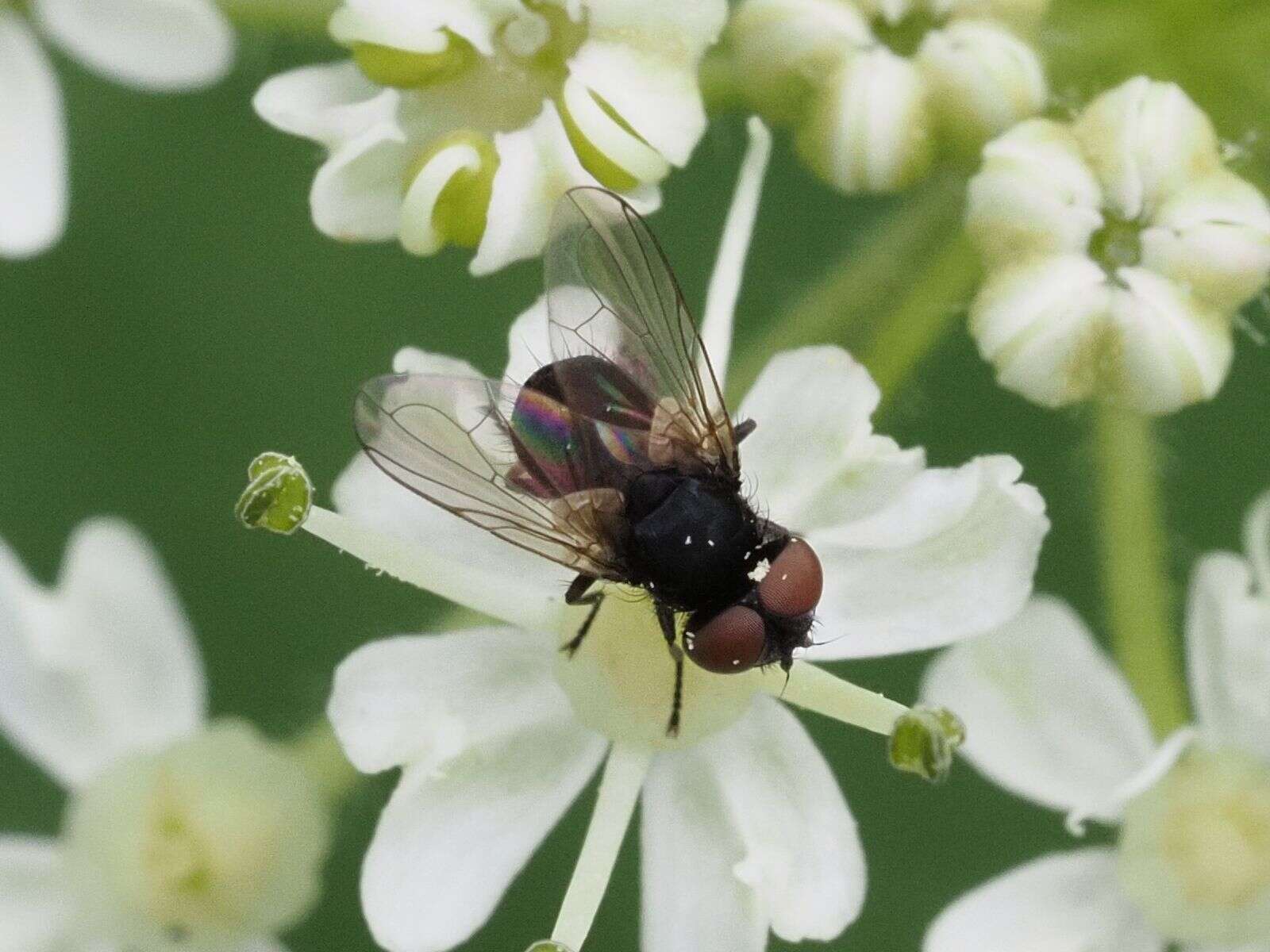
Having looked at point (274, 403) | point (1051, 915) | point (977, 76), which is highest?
point (977, 76)

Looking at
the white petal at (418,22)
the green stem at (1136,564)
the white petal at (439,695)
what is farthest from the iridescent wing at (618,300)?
the green stem at (1136,564)

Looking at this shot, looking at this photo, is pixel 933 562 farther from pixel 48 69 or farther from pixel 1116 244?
pixel 48 69

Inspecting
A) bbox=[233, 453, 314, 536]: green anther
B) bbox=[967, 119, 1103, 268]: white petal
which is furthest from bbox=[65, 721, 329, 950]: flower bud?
bbox=[967, 119, 1103, 268]: white petal

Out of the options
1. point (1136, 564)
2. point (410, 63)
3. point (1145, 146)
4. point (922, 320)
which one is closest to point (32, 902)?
point (410, 63)

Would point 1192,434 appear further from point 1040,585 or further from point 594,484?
point 594,484

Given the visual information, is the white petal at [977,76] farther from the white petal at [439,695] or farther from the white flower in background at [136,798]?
the white flower in background at [136,798]

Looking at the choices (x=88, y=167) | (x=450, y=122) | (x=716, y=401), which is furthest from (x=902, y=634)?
(x=88, y=167)
